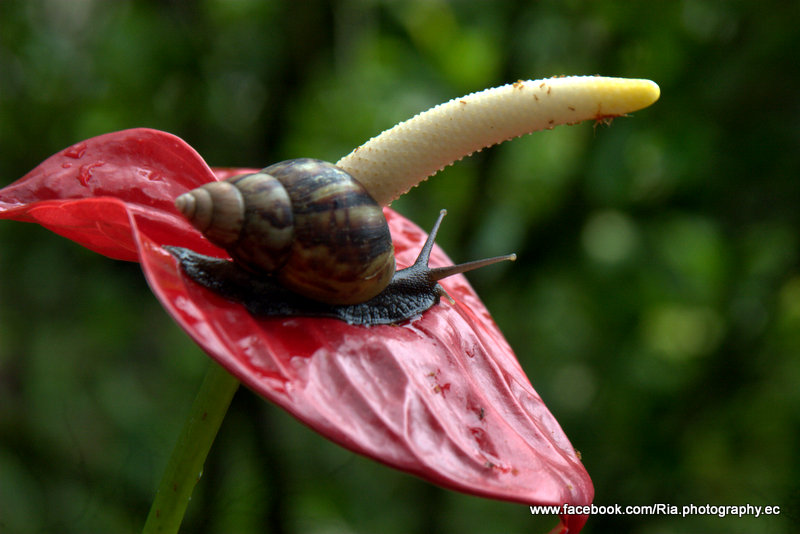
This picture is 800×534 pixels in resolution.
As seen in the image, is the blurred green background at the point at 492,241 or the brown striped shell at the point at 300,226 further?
the blurred green background at the point at 492,241

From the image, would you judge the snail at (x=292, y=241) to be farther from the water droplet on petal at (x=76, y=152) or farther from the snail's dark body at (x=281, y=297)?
the water droplet on petal at (x=76, y=152)

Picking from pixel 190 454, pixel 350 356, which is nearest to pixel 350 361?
pixel 350 356

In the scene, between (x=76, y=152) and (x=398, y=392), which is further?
(x=76, y=152)

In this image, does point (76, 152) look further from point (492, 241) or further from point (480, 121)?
point (492, 241)

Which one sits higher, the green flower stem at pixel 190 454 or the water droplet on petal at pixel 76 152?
the water droplet on petal at pixel 76 152

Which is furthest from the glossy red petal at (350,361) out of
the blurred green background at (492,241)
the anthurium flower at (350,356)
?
the blurred green background at (492,241)

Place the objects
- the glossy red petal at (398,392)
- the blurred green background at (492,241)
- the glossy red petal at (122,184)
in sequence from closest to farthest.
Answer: the glossy red petal at (398,392) → the glossy red petal at (122,184) → the blurred green background at (492,241)
